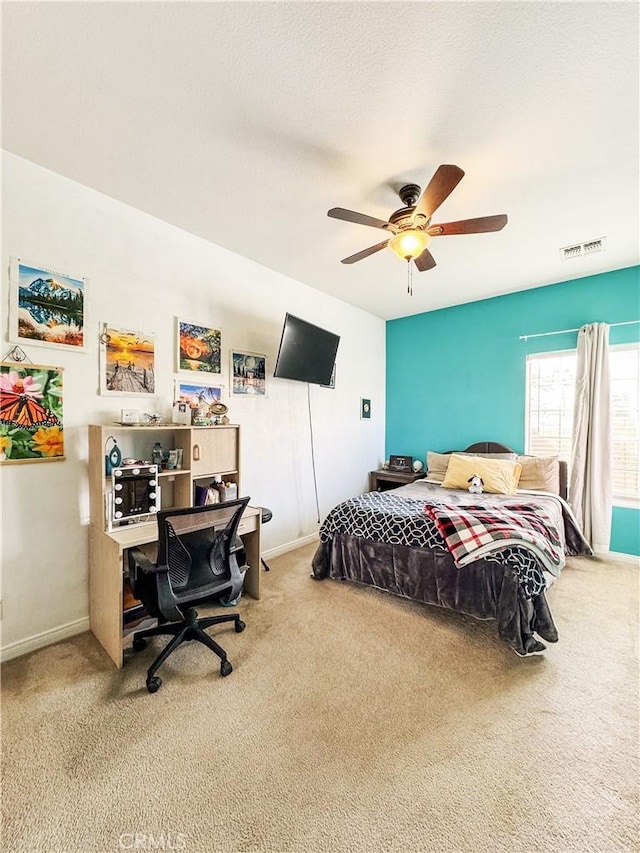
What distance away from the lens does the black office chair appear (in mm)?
1825

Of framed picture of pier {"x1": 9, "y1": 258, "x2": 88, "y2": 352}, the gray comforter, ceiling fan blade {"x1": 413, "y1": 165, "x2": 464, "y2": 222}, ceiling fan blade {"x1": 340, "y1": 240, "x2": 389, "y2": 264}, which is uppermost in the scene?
ceiling fan blade {"x1": 413, "y1": 165, "x2": 464, "y2": 222}

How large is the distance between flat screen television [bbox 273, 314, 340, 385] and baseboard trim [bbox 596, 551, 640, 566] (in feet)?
10.9

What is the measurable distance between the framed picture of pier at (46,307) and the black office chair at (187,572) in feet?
4.43

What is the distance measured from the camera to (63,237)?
2.23 m

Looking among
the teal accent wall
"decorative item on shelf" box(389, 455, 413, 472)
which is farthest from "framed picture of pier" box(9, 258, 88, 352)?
the teal accent wall

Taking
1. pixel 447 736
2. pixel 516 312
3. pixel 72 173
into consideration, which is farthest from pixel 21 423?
pixel 516 312

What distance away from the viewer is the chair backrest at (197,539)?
181 cm

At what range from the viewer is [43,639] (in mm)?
2143

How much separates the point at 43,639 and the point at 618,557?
4.87 m

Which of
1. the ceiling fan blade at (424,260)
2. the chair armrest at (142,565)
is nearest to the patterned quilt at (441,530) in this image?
the chair armrest at (142,565)

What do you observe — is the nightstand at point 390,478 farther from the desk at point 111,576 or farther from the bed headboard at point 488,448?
the desk at point 111,576

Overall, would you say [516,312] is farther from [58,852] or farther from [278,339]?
[58,852]

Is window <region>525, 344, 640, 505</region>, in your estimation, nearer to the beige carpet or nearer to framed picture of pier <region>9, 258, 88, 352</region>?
the beige carpet

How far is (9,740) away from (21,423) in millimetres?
1533
